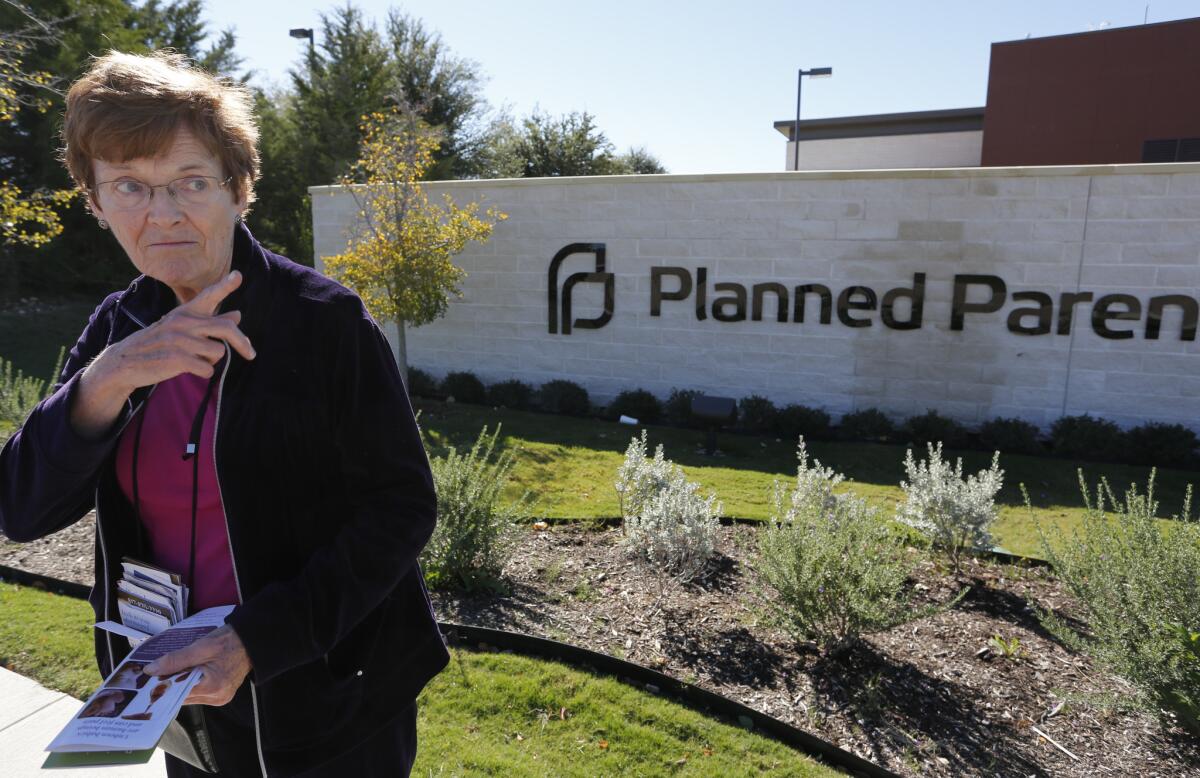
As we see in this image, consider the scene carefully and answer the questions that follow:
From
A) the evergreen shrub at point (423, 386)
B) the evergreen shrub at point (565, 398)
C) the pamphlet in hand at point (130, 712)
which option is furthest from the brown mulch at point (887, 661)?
the evergreen shrub at point (423, 386)

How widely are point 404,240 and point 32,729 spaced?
262 inches

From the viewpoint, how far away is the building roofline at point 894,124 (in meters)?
25.5

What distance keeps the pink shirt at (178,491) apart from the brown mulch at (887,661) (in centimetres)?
251

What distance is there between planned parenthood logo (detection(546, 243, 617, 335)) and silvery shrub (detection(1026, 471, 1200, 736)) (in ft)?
21.7

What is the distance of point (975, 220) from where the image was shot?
317 inches

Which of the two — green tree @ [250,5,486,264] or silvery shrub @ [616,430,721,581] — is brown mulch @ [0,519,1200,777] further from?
green tree @ [250,5,486,264]

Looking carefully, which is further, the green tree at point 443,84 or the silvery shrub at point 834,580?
the green tree at point 443,84

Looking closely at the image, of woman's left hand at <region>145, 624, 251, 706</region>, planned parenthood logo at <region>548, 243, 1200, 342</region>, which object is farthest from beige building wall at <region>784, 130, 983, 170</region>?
woman's left hand at <region>145, 624, 251, 706</region>

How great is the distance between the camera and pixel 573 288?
967cm

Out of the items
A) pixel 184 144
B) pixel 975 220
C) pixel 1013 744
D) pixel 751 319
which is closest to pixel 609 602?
pixel 1013 744

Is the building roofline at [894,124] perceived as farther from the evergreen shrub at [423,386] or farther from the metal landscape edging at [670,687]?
the metal landscape edging at [670,687]

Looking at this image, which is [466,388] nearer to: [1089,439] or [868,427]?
[868,427]

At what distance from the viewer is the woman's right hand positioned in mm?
1229

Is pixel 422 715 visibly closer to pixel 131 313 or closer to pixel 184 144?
pixel 131 313
